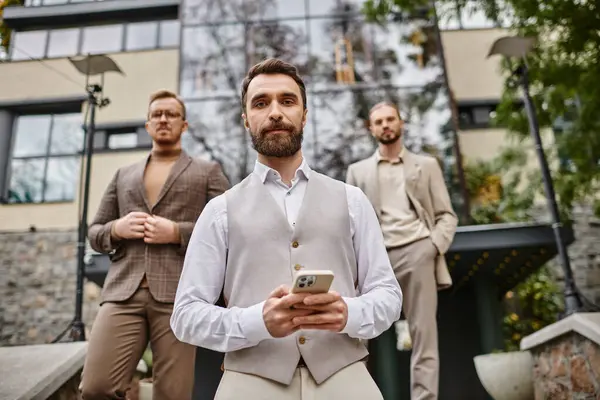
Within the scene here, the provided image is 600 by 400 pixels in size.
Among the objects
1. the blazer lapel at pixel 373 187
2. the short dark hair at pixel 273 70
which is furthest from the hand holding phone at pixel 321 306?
the blazer lapel at pixel 373 187

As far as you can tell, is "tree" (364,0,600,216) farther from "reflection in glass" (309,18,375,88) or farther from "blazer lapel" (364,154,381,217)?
"blazer lapel" (364,154,381,217)

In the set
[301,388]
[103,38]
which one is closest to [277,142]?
[301,388]

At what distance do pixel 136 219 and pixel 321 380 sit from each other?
155cm

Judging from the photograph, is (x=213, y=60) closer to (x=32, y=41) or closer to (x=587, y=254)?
(x=32, y=41)

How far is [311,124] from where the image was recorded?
27.5 feet

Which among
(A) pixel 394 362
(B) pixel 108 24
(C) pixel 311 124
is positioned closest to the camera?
(A) pixel 394 362

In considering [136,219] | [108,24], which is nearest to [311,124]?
[136,219]

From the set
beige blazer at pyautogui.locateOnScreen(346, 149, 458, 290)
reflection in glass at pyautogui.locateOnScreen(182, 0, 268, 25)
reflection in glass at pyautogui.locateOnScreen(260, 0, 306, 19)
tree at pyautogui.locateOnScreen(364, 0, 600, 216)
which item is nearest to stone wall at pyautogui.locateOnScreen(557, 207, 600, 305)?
tree at pyautogui.locateOnScreen(364, 0, 600, 216)

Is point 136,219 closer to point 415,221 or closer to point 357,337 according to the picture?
point 357,337

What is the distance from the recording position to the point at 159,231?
2650 millimetres

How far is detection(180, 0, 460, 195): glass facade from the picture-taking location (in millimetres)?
8164

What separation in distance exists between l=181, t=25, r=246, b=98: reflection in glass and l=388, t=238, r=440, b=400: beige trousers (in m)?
6.08

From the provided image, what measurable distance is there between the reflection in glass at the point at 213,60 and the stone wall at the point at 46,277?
3.57 m

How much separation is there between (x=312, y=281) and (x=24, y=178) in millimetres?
5925
